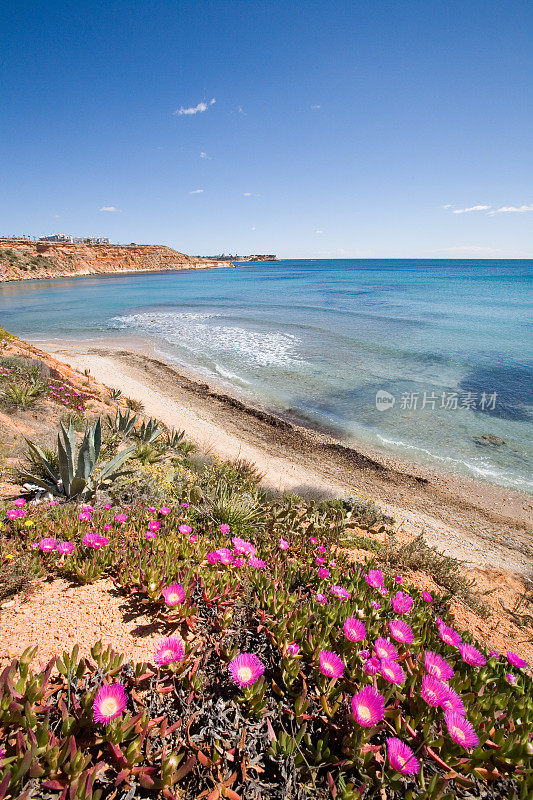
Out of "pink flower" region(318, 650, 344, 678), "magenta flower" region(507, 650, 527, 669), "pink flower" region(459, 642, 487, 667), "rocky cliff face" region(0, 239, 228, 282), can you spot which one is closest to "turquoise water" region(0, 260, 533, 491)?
"magenta flower" region(507, 650, 527, 669)

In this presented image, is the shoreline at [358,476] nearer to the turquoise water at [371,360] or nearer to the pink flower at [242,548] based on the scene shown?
the turquoise water at [371,360]

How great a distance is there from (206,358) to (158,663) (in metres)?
17.9

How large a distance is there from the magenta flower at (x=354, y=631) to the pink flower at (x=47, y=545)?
2.24 meters

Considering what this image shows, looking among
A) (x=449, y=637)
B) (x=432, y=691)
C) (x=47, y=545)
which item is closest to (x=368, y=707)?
(x=432, y=691)

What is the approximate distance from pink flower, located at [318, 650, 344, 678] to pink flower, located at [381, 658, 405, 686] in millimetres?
206

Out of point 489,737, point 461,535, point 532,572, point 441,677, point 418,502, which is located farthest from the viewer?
point 418,502

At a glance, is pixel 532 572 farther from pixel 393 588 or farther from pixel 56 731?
pixel 56 731

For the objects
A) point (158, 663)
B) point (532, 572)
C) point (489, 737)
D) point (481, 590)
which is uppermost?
point (158, 663)

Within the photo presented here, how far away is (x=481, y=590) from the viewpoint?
16.9 ft

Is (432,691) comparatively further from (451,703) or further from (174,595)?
(174,595)

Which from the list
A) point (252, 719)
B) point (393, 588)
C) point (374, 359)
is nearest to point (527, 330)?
point (374, 359)

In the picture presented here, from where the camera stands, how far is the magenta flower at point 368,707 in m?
1.62

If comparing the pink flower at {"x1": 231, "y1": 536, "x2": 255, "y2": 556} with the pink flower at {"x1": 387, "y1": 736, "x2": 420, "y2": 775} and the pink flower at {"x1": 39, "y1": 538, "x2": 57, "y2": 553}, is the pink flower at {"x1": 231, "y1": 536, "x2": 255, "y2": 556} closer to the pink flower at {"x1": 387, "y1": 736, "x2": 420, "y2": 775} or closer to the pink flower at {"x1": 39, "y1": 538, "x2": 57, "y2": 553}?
the pink flower at {"x1": 39, "y1": 538, "x2": 57, "y2": 553}

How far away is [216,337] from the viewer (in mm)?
24516
